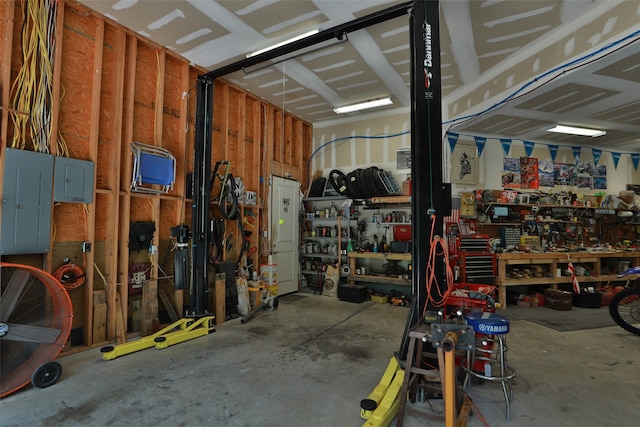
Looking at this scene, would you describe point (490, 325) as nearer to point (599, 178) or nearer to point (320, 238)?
point (320, 238)

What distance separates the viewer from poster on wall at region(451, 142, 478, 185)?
227 inches

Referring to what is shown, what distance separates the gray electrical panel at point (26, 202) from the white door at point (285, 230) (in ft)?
11.1

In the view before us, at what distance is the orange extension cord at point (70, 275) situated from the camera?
10.1ft

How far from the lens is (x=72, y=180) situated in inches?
125

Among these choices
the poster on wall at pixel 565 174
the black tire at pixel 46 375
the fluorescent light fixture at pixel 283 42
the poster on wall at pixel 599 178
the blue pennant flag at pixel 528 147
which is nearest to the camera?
the black tire at pixel 46 375

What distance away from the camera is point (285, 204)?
6289 millimetres

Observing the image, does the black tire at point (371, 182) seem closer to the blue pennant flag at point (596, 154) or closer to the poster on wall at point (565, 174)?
the poster on wall at point (565, 174)

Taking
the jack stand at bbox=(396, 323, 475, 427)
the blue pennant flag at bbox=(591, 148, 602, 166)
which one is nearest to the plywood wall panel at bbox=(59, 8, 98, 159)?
the jack stand at bbox=(396, 323, 475, 427)

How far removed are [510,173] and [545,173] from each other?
87 centimetres

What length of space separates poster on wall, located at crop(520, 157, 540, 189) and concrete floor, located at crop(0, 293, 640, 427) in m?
3.08

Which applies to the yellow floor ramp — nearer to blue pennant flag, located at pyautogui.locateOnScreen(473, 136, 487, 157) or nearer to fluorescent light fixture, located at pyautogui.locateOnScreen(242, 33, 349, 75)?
fluorescent light fixture, located at pyautogui.locateOnScreen(242, 33, 349, 75)

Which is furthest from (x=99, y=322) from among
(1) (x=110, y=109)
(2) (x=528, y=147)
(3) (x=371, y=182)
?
(2) (x=528, y=147)

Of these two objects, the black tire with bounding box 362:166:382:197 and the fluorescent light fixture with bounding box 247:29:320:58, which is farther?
the black tire with bounding box 362:166:382:197

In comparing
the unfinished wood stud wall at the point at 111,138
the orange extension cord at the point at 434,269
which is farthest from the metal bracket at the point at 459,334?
the unfinished wood stud wall at the point at 111,138
